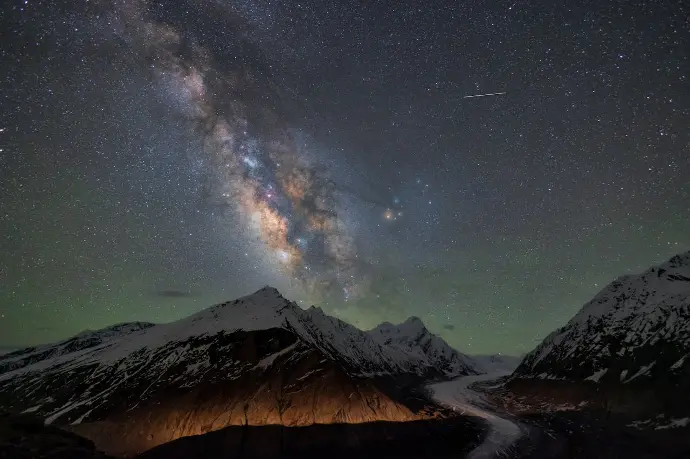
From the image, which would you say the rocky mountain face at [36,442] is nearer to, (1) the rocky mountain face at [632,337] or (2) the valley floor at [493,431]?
(2) the valley floor at [493,431]

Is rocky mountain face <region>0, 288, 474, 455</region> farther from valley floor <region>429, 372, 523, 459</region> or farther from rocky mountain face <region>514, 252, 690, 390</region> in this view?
rocky mountain face <region>514, 252, 690, 390</region>

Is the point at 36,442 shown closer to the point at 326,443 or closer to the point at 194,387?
the point at 326,443

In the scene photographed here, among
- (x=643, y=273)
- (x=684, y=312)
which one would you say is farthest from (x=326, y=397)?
(x=643, y=273)

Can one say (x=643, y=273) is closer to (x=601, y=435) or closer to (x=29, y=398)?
(x=601, y=435)

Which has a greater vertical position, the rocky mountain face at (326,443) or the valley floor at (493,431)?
the rocky mountain face at (326,443)

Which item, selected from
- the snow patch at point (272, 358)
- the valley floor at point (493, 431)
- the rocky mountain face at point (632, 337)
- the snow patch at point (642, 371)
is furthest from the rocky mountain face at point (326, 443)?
the rocky mountain face at point (632, 337)

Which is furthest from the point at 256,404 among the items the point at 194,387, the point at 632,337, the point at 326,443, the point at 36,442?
the point at 632,337

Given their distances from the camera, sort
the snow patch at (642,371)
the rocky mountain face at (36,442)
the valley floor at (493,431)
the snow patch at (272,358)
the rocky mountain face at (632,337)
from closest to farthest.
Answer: the rocky mountain face at (36,442) → the valley floor at (493,431) → the rocky mountain face at (632,337) → the snow patch at (642,371) → the snow patch at (272,358)

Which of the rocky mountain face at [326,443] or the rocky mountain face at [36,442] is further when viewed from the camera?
the rocky mountain face at [326,443]
